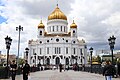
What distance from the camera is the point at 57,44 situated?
367 ft

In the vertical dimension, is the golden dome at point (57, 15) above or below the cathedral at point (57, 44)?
above

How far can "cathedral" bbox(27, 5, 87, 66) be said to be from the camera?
110625 millimetres

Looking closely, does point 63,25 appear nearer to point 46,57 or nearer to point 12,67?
point 46,57

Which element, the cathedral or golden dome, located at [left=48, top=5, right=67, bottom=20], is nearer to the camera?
the cathedral

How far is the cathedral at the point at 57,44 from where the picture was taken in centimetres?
11062

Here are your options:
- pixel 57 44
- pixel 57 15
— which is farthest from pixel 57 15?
pixel 57 44

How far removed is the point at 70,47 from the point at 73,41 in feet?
14.7

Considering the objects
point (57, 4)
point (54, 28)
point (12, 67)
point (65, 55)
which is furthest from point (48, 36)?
point (12, 67)

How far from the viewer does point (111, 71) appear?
51.1 ft

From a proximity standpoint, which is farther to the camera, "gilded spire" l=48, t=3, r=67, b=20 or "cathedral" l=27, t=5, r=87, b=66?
"gilded spire" l=48, t=3, r=67, b=20

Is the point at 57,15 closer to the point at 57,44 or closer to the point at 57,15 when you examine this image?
the point at 57,15

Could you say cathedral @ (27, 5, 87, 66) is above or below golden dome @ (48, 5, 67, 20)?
below

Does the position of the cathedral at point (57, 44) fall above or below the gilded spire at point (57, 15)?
below

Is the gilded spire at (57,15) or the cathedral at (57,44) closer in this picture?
the cathedral at (57,44)
